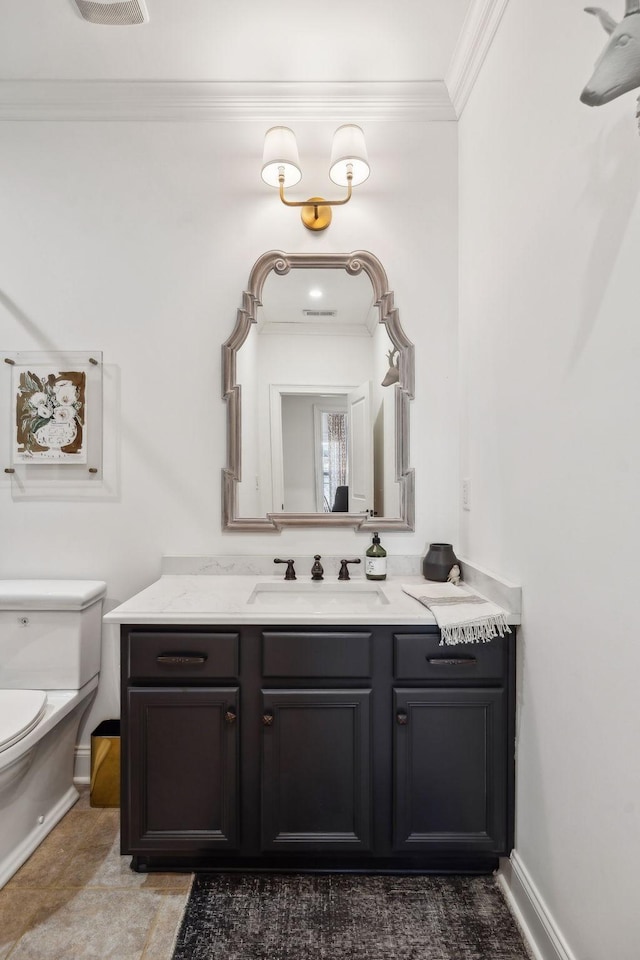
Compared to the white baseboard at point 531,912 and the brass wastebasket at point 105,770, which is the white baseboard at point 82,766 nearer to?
the brass wastebasket at point 105,770

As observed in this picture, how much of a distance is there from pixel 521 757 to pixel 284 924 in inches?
32.9

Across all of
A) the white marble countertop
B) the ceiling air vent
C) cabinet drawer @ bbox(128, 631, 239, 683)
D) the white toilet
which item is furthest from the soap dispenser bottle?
the ceiling air vent

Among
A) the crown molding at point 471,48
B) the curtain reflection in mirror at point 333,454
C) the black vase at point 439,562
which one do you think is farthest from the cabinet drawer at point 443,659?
the crown molding at point 471,48

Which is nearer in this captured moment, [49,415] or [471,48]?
[471,48]

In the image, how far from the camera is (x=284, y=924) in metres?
1.49

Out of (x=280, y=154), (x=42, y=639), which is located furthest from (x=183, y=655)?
(x=280, y=154)

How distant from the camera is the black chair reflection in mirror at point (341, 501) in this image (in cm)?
222

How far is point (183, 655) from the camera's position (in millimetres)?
1647

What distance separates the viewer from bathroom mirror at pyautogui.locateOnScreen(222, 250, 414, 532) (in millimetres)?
2197

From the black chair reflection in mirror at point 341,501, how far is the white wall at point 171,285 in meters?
0.19

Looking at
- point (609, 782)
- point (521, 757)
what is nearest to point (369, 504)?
point (521, 757)

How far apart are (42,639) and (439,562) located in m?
1.54

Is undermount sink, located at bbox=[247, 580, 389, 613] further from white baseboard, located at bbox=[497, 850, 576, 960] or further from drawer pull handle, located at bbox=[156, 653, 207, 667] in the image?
white baseboard, located at bbox=[497, 850, 576, 960]

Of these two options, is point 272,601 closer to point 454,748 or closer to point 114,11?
point 454,748
